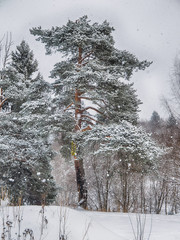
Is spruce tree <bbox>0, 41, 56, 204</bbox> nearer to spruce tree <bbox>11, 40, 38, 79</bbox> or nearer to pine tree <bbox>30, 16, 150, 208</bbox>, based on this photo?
pine tree <bbox>30, 16, 150, 208</bbox>

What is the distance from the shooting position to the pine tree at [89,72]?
21.3ft

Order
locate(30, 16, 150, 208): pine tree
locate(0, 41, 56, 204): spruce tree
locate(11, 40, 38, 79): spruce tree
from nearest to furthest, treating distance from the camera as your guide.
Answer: locate(30, 16, 150, 208): pine tree < locate(0, 41, 56, 204): spruce tree < locate(11, 40, 38, 79): spruce tree

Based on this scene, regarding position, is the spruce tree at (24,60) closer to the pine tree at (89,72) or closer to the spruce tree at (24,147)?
the spruce tree at (24,147)

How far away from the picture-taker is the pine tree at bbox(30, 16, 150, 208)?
6480 mm

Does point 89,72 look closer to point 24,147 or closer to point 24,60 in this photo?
point 24,147

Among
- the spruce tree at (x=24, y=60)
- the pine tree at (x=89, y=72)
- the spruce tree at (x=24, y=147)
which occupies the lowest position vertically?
the spruce tree at (x=24, y=147)

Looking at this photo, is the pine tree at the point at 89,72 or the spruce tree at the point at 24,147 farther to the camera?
the spruce tree at the point at 24,147

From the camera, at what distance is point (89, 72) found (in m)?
5.99

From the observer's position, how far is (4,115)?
7.83 m

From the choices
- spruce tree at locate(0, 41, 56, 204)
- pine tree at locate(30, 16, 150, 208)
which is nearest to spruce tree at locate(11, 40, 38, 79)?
spruce tree at locate(0, 41, 56, 204)

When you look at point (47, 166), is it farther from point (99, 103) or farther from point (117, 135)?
point (117, 135)

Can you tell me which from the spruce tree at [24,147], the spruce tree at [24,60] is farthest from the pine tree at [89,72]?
the spruce tree at [24,60]

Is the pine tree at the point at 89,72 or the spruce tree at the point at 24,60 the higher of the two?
the spruce tree at the point at 24,60

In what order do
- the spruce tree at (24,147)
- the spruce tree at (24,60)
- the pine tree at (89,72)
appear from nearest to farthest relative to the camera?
the pine tree at (89,72)
the spruce tree at (24,147)
the spruce tree at (24,60)
